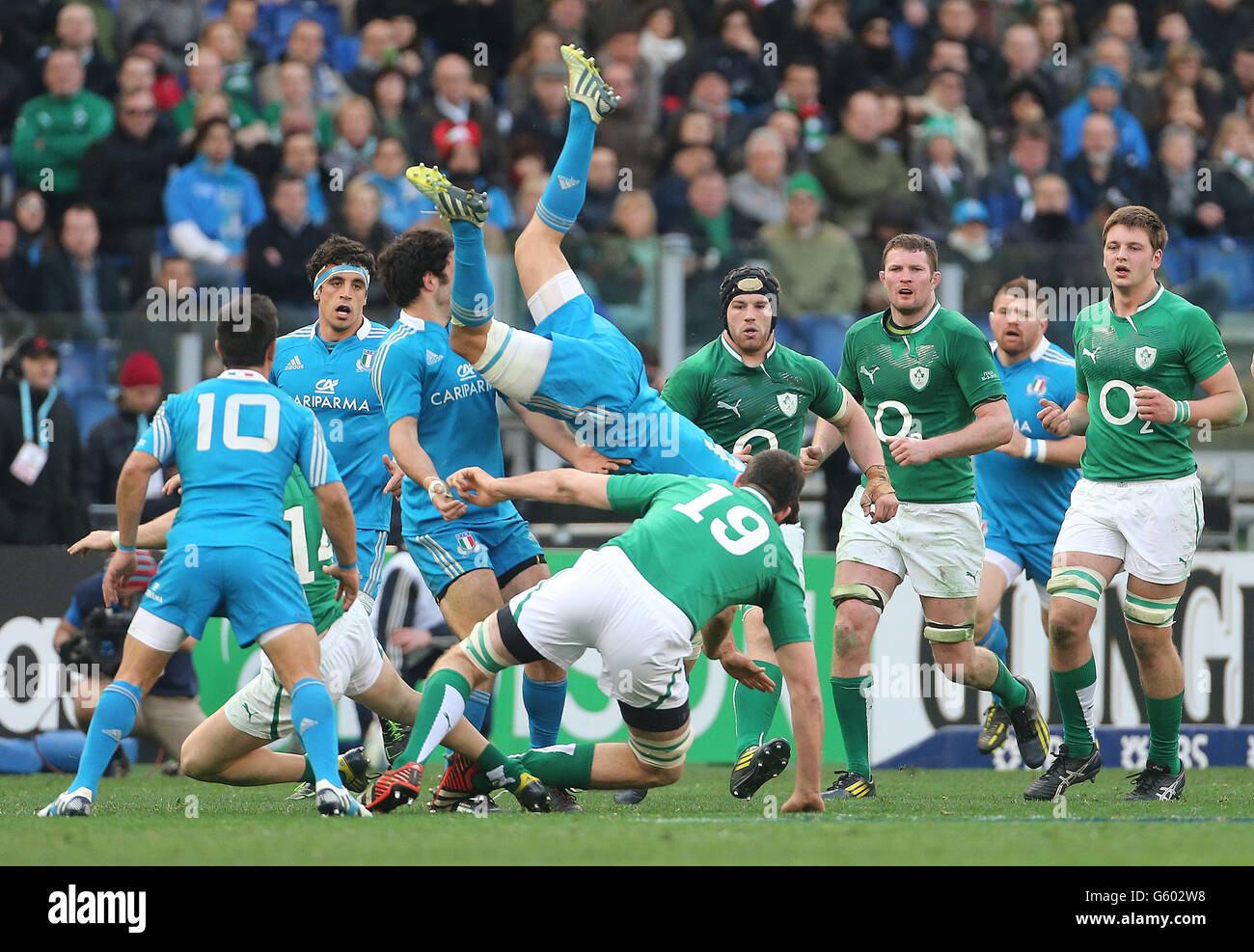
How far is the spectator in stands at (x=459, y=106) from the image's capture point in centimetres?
1494

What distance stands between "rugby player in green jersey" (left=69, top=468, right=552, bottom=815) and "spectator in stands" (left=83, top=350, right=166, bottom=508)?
145 inches

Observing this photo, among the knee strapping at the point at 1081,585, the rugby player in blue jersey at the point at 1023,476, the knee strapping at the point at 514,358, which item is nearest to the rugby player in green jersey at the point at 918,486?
the knee strapping at the point at 1081,585

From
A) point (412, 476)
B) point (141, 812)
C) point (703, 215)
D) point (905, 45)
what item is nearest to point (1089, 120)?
point (905, 45)

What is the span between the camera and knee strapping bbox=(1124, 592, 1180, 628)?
8273 millimetres

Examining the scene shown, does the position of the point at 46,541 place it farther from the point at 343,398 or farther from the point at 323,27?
the point at 323,27

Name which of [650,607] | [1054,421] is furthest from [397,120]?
[650,607]

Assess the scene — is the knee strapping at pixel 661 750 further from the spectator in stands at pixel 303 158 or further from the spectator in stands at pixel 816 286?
the spectator in stands at pixel 303 158

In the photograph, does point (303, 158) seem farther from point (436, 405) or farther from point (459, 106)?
point (436, 405)

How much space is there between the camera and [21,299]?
1296 centimetres

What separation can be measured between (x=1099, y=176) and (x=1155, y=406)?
8.87 meters

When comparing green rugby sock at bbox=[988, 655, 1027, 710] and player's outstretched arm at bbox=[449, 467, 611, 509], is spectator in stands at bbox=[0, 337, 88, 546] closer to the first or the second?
player's outstretched arm at bbox=[449, 467, 611, 509]

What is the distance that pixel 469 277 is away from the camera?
24.3ft

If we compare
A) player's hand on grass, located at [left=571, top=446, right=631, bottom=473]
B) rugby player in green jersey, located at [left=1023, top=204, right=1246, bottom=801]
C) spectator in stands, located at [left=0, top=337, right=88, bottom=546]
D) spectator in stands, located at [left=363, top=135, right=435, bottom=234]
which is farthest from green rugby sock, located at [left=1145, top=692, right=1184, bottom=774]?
spectator in stands, located at [left=363, top=135, right=435, bottom=234]

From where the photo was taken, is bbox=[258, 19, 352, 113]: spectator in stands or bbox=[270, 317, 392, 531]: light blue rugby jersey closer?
bbox=[270, 317, 392, 531]: light blue rugby jersey
